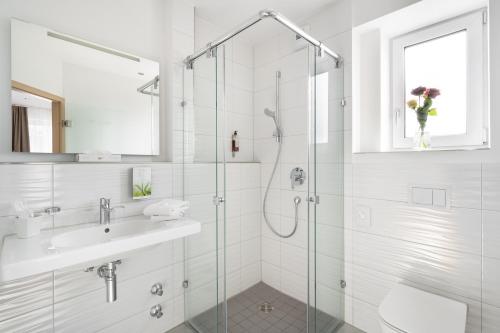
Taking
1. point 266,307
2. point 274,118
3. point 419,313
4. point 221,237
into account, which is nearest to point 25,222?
point 221,237

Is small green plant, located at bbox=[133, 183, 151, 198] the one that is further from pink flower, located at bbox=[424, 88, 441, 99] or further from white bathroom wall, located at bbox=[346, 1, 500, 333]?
pink flower, located at bbox=[424, 88, 441, 99]

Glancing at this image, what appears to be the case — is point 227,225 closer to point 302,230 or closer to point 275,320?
point 302,230

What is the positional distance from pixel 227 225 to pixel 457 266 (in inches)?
55.6

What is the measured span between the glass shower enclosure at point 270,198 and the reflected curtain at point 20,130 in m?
0.90

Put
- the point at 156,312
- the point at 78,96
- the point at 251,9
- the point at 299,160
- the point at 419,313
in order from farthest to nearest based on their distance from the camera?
1. the point at 251,9
2. the point at 299,160
3. the point at 156,312
4. the point at 78,96
5. the point at 419,313

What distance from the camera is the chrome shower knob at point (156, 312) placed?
1.68m

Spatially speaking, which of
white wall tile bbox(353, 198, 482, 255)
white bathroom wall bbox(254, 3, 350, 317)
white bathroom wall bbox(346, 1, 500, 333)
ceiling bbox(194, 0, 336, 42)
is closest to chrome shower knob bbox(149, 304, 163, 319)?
white bathroom wall bbox(254, 3, 350, 317)

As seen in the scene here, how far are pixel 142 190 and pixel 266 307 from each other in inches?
54.2

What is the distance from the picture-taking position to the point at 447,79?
1600mm

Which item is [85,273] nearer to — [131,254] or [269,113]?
[131,254]

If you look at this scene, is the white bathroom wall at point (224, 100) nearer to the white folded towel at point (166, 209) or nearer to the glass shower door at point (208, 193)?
the glass shower door at point (208, 193)

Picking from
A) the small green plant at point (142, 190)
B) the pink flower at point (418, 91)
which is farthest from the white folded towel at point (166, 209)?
the pink flower at point (418, 91)

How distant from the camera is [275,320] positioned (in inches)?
74.0

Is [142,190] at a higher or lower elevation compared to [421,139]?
lower
